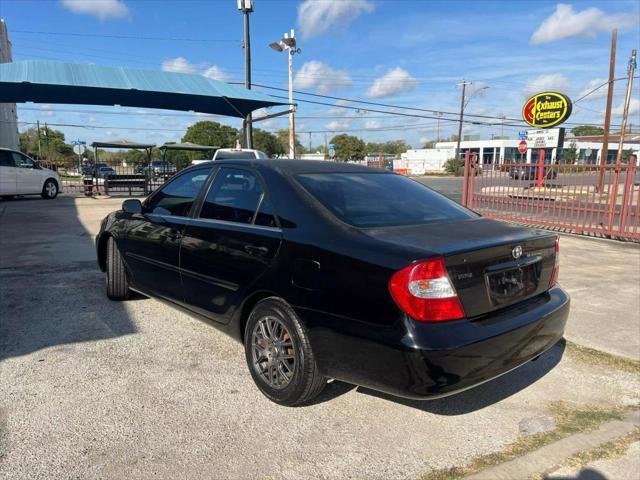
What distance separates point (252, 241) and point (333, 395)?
3.85 ft

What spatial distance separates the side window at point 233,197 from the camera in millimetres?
3383

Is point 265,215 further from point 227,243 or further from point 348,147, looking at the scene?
point 348,147

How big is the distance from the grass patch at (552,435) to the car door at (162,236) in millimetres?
2424

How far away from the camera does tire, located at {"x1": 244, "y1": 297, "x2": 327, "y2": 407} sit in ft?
A: 9.27

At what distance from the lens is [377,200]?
11.1ft

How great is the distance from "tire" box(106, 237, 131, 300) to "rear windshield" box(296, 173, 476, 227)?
2.47 m

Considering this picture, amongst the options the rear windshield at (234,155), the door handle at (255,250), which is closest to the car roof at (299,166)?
the door handle at (255,250)

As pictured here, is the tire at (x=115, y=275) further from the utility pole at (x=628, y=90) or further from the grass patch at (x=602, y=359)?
the utility pole at (x=628, y=90)

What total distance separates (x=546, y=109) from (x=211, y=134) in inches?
2708

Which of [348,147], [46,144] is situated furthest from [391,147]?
[46,144]

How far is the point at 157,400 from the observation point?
3.09m

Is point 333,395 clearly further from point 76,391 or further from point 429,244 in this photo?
point 76,391

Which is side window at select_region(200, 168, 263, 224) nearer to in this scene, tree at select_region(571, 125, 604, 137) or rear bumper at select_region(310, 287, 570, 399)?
rear bumper at select_region(310, 287, 570, 399)

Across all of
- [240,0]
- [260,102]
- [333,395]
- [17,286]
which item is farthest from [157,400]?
[240,0]
